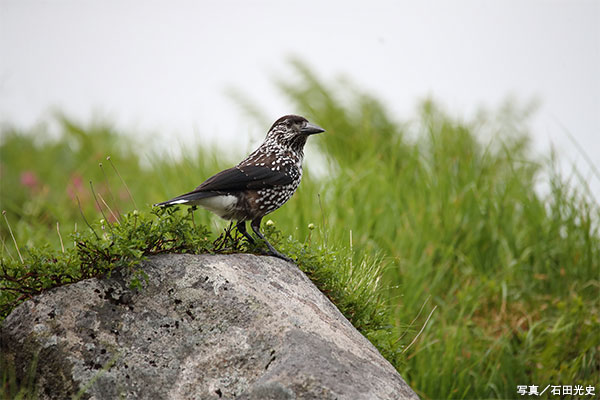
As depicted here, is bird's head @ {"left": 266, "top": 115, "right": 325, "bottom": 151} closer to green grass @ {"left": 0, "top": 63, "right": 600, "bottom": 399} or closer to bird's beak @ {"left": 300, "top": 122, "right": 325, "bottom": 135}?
bird's beak @ {"left": 300, "top": 122, "right": 325, "bottom": 135}

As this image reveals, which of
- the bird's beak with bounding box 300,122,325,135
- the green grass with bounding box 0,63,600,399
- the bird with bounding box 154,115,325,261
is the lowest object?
the green grass with bounding box 0,63,600,399

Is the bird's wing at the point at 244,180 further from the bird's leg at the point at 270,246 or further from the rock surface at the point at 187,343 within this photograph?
the rock surface at the point at 187,343

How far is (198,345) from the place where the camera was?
3.68 meters

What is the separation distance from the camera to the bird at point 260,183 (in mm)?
4367

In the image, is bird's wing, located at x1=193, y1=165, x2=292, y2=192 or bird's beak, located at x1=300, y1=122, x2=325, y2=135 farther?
bird's beak, located at x1=300, y1=122, x2=325, y2=135

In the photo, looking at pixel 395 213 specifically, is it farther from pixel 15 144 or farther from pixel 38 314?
pixel 15 144

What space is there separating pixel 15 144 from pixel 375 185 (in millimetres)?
7423

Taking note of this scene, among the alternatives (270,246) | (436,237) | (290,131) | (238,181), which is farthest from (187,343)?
(436,237)

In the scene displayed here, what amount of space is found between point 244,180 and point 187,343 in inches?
48.8

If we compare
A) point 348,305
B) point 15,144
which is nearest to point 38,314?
point 348,305

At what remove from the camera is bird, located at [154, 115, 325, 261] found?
4.37 m

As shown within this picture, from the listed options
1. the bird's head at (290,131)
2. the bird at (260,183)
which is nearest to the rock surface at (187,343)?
the bird at (260,183)

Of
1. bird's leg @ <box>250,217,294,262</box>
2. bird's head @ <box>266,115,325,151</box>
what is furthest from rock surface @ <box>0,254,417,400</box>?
bird's head @ <box>266,115,325,151</box>

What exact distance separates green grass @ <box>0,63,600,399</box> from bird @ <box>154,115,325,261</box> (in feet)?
0.68
